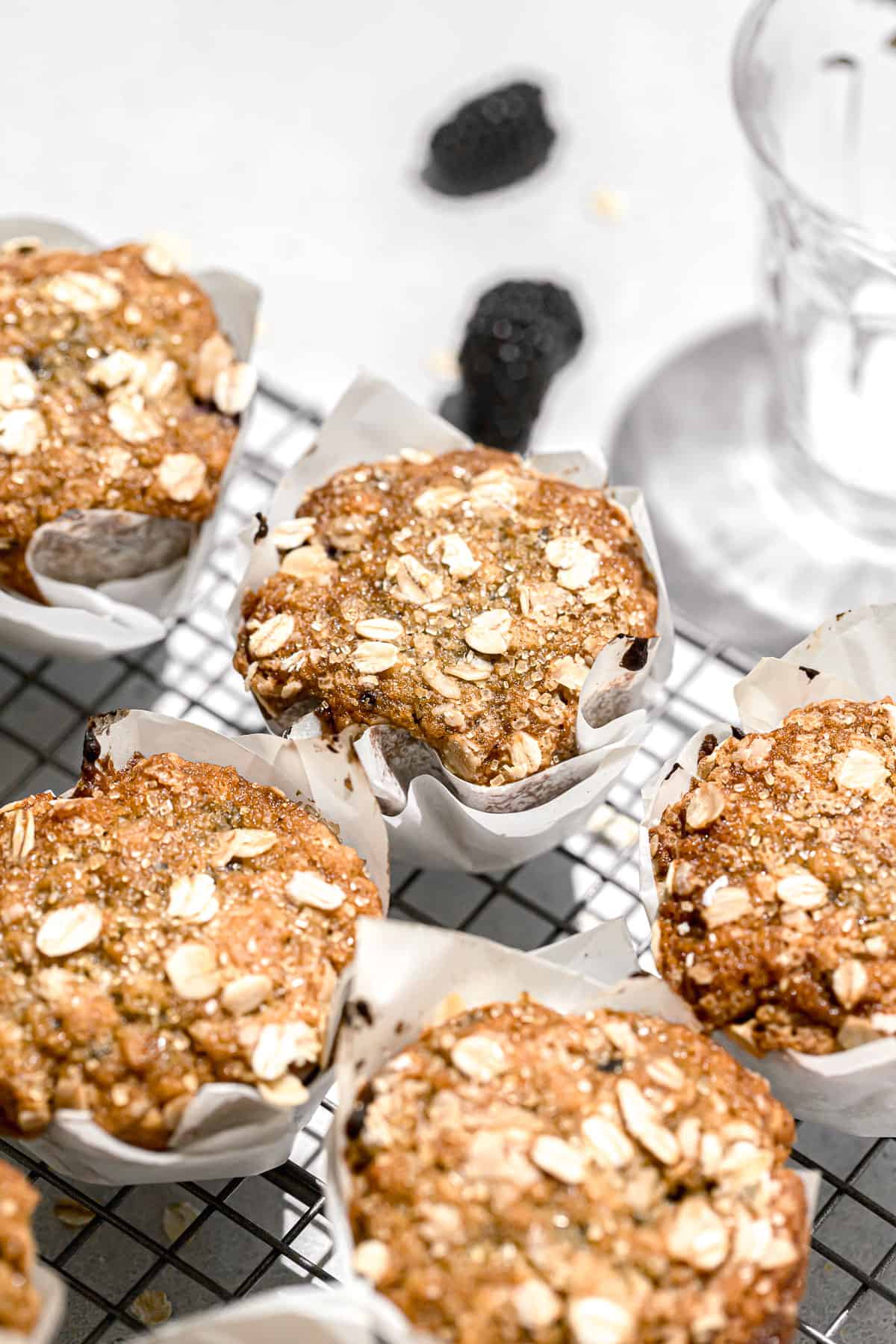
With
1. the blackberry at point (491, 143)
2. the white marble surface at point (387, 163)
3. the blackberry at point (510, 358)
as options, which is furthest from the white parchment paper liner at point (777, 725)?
the blackberry at point (491, 143)

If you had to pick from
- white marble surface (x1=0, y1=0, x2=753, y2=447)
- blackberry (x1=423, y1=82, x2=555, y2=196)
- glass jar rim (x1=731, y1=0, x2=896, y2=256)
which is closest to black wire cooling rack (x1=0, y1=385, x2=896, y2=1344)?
white marble surface (x1=0, y1=0, x2=753, y2=447)

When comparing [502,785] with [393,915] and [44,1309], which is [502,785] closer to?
[393,915]

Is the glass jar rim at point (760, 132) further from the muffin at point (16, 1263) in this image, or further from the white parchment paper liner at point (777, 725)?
the muffin at point (16, 1263)

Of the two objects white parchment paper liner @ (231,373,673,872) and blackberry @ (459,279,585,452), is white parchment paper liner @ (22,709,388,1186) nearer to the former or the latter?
white parchment paper liner @ (231,373,673,872)

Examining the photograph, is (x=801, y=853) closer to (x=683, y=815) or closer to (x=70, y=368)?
(x=683, y=815)

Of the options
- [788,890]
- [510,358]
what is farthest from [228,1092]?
[510,358]

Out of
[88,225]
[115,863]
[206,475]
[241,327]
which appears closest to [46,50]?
[88,225]
